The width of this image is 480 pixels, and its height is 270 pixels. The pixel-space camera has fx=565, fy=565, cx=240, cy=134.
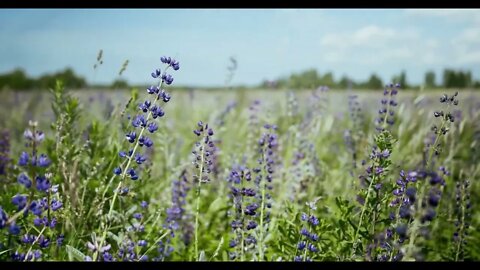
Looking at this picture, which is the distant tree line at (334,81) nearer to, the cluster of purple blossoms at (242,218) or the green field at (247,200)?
the green field at (247,200)

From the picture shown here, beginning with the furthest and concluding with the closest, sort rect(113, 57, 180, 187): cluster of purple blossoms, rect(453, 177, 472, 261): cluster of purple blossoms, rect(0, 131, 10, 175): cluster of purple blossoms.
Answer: rect(0, 131, 10, 175): cluster of purple blossoms
rect(453, 177, 472, 261): cluster of purple blossoms
rect(113, 57, 180, 187): cluster of purple blossoms

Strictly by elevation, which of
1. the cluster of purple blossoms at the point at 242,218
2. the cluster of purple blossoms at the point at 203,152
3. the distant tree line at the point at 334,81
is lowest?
the cluster of purple blossoms at the point at 242,218

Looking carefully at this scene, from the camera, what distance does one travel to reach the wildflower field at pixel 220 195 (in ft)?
5.85

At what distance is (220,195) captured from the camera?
9.96 ft

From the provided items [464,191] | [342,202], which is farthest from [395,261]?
[464,191]

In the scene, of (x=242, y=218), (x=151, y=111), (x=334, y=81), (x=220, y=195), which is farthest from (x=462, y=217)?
(x=334, y=81)

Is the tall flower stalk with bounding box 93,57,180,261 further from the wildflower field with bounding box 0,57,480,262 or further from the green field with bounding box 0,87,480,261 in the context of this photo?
the green field with bounding box 0,87,480,261

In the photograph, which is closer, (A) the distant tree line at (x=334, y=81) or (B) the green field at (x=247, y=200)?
(B) the green field at (x=247, y=200)

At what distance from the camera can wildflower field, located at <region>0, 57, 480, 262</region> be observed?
70.2 inches

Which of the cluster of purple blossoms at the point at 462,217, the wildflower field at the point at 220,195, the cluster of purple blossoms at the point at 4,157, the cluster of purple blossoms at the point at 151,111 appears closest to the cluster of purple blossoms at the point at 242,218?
the wildflower field at the point at 220,195

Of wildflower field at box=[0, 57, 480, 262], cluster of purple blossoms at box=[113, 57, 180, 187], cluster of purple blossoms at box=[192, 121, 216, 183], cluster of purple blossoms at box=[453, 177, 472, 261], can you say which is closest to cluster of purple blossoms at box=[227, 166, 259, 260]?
wildflower field at box=[0, 57, 480, 262]

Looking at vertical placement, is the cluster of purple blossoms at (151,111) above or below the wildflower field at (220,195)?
above
